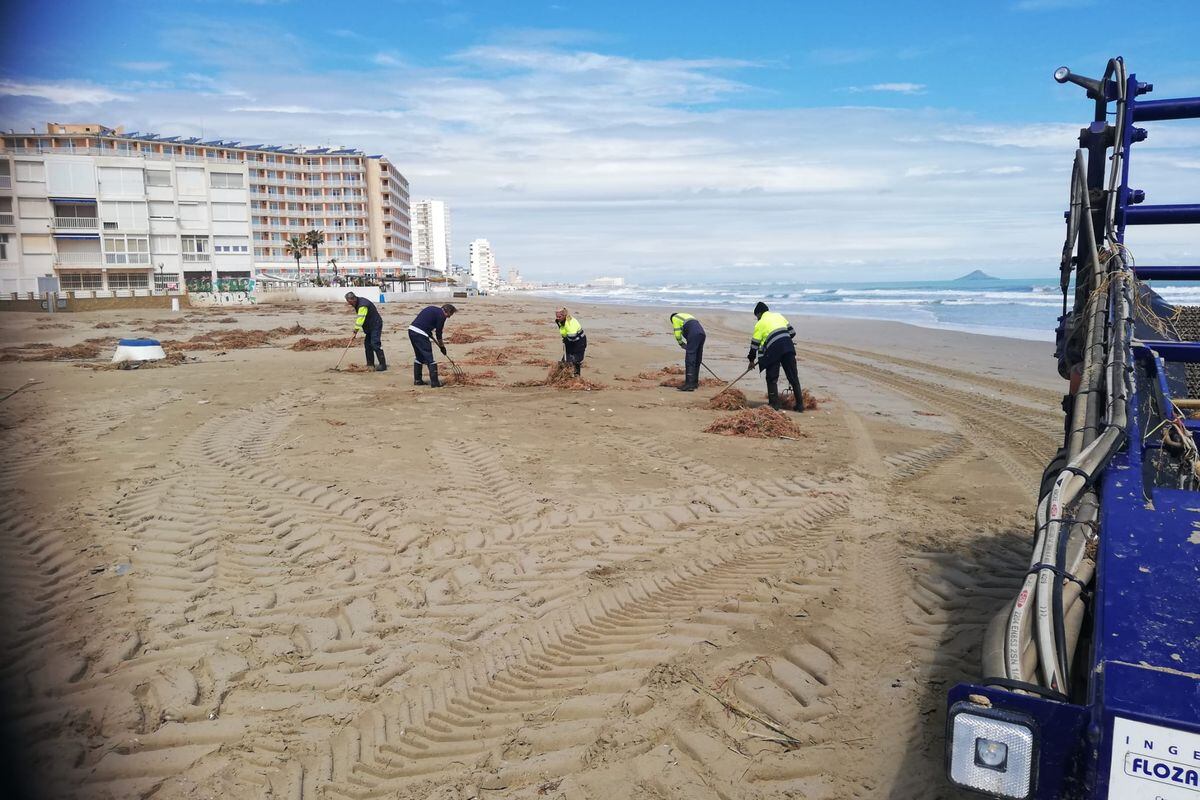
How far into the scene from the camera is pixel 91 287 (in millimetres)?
51938

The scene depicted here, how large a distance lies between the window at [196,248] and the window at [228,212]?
73.6 inches

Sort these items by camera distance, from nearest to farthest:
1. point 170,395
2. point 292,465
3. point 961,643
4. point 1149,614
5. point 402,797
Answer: point 1149,614 < point 402,797 < point 961,643 < point 292,465 < point 170,395

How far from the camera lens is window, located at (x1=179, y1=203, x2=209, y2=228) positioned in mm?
55781

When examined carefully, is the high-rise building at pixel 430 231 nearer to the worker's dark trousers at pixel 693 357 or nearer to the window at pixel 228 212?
the window at pixel 228 212

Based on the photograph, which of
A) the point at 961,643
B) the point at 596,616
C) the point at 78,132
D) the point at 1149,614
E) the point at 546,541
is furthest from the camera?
the point at 78,132

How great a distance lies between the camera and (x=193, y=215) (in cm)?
5612

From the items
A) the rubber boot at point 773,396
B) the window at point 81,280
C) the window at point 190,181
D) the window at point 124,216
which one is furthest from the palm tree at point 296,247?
the rubber boot at point 773,396

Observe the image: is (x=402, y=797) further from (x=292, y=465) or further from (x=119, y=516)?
(x=292, y=465)

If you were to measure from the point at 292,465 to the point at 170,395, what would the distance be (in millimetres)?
5346

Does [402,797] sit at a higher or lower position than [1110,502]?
lower

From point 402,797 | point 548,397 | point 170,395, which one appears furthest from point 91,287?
point 402,797

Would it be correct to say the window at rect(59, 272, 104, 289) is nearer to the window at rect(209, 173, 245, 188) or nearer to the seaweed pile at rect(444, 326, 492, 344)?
the window at rect(209, 173, 245, 188)

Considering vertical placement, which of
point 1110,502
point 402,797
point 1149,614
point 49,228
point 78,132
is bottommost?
point 402,797

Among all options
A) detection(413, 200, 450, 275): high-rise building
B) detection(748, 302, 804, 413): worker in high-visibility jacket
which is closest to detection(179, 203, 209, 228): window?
detection(748, 302, 804, 413): worker in high-visibility jacket
